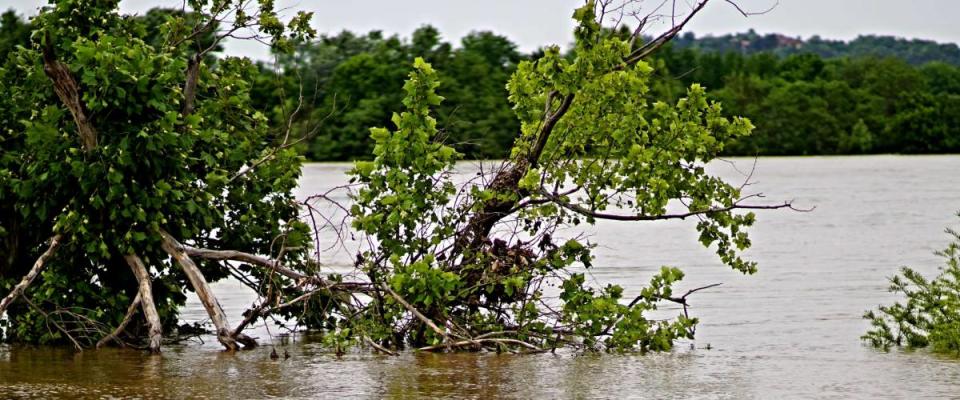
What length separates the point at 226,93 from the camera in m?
15.5

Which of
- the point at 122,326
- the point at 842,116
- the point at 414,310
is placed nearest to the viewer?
the point at 414,310

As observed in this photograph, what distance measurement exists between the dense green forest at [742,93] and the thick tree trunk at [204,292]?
52.0m

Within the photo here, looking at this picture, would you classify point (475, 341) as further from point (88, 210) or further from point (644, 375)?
point (88, 210)

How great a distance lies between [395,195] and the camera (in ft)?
44.3

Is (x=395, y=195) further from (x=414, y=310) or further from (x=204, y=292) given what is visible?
(x=204, y=292)

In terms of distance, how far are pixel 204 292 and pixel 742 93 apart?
120589 mm

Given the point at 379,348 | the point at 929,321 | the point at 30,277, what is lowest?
the point at 379,348

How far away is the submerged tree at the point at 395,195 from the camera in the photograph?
525 inches

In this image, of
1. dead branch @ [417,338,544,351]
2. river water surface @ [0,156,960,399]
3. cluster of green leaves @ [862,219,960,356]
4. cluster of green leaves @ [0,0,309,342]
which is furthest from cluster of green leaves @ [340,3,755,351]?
cluster of green leaves @ [862,219,960,356]

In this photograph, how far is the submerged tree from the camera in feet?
43.7

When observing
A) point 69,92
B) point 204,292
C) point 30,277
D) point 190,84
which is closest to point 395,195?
point 204,292

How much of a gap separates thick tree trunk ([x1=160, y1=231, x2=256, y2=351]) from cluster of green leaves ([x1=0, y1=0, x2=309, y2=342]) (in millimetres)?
153

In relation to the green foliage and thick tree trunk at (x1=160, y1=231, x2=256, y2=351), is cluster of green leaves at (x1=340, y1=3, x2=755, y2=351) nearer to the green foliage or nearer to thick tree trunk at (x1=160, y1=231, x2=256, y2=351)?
thick tree trunk at (x1=160, y1=231, x2=256, y2=351)

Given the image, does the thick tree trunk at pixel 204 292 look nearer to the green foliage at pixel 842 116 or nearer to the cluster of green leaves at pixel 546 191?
the cluster of green leaves at pixel 546 191
